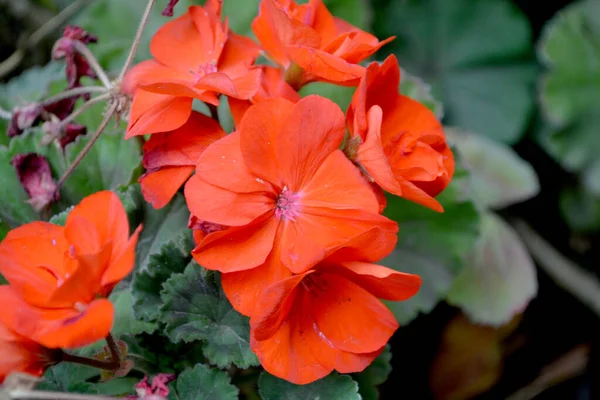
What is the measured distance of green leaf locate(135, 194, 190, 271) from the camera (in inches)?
26.9

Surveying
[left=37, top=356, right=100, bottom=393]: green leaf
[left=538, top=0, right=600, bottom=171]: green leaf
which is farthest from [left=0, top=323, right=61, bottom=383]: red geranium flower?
[left=538, top=0, right=600, bottom=171]: green leaf

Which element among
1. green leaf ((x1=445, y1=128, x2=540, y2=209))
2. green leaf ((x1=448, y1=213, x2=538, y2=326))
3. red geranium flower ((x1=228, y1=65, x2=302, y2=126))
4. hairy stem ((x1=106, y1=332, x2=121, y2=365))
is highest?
red geranium flower ((x1=228, y1=65, x2=302, y2=126))

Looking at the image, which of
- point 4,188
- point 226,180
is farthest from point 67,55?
point 226,180

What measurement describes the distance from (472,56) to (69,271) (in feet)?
4.61

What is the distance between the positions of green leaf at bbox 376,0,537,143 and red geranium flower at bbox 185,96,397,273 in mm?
1141

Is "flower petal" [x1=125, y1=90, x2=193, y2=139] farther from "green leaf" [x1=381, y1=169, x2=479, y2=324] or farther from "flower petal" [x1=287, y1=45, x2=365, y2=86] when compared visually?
"green leaf" [x1=381, y1=169, x2=479, y2=324]

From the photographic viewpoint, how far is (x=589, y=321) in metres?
1.54

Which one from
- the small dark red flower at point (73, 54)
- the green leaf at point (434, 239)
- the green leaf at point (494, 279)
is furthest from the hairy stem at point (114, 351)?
the green leaf at point (494, 279)

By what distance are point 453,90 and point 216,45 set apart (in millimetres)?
1168

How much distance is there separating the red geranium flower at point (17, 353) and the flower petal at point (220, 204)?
0.16m

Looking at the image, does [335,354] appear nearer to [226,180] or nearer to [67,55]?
[226,180]

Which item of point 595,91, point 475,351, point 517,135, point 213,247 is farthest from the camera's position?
point 517,135

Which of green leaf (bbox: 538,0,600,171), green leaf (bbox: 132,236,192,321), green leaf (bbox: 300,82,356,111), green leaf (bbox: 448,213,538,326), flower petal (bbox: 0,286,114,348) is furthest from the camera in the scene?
green leaf (bbox: 538,0,600,171)

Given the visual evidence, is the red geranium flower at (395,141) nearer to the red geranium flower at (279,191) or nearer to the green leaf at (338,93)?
the red geranium flower at (279,191)
